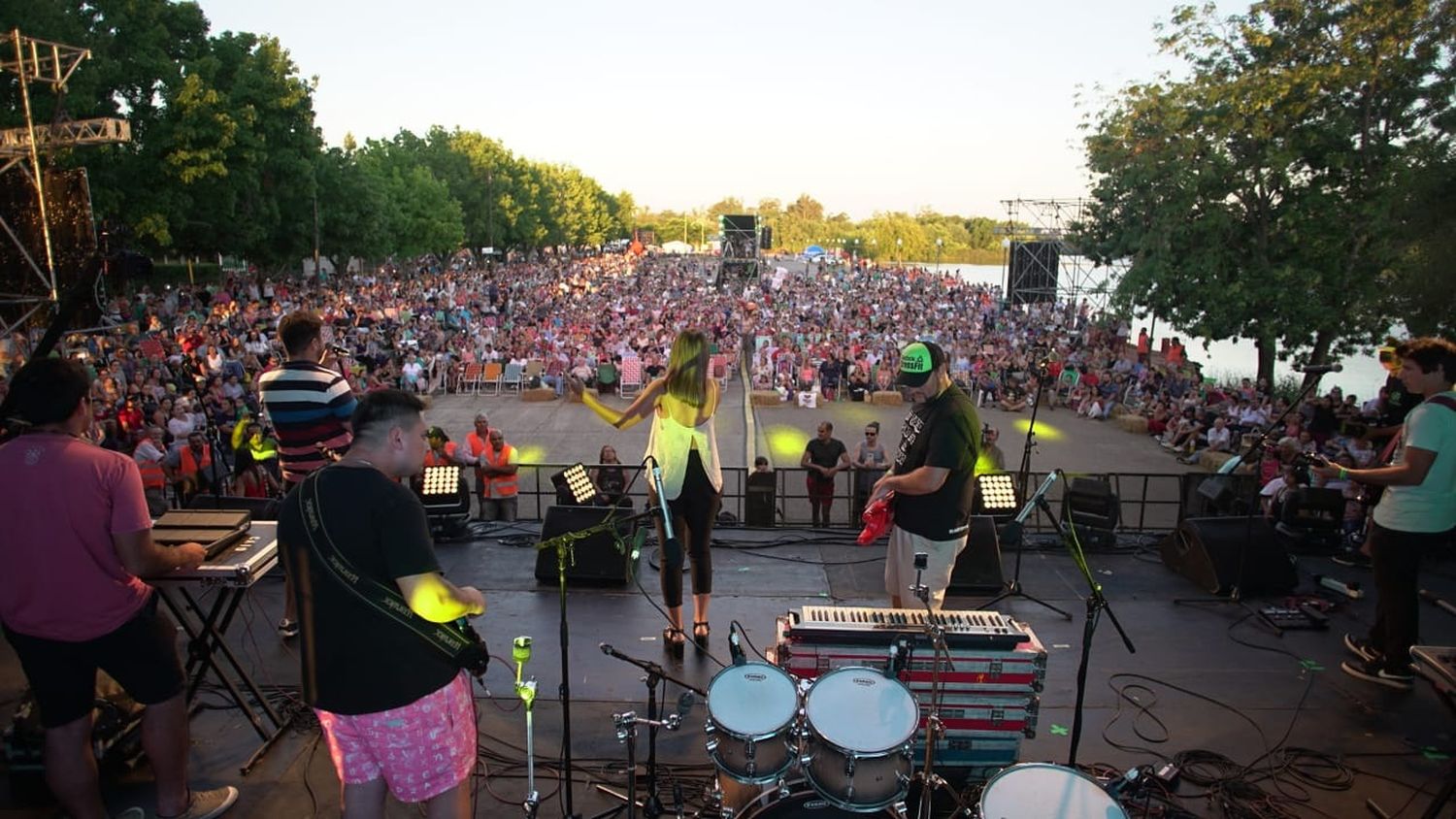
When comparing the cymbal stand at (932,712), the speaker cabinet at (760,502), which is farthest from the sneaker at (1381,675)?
the speaker cabinet at (760,502)

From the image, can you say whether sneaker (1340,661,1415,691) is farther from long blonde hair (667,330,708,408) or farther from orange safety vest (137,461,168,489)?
orange safety vest (137,461,168,489)

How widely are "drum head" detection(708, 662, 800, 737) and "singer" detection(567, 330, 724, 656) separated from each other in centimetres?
129

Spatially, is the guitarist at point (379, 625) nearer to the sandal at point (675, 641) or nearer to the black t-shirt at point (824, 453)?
the sandal at point (675, 641)

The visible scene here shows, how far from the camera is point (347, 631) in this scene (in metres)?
2.35

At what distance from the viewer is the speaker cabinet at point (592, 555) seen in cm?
599

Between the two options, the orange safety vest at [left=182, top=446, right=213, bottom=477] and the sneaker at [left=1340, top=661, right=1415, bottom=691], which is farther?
the orange safety vest at [left=182, top=446, right=213, bottom=477]

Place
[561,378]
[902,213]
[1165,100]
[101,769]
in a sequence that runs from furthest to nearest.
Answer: [902,213]
[561,378]
[1165,100]
[101,769]

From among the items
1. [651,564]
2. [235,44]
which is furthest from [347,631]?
[235,44]

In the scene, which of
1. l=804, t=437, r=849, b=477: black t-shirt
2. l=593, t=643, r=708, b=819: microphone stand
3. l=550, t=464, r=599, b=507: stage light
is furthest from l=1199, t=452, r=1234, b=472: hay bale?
l=593, t=643, r=708, b=819: microphone stand

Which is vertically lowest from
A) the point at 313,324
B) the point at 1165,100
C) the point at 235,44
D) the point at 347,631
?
the point at 347,631

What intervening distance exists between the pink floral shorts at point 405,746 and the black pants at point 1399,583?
197 inches

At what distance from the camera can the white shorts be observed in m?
4.25

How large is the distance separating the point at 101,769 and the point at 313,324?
2176mm

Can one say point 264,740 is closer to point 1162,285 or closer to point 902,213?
point 1162,285
